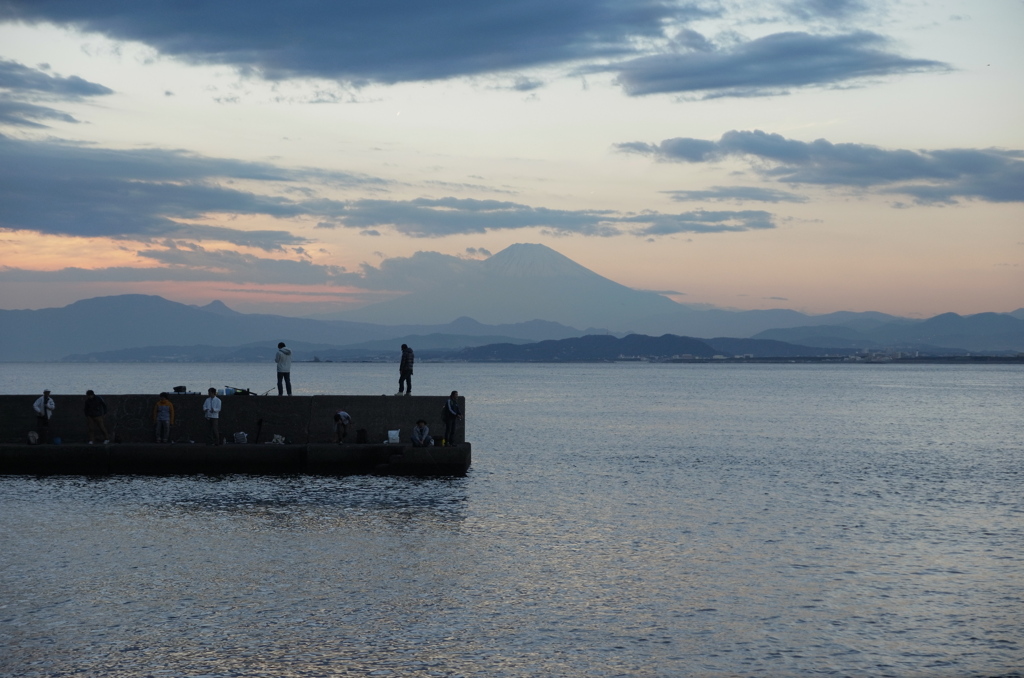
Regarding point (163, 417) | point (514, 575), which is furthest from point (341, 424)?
point (514, 575)

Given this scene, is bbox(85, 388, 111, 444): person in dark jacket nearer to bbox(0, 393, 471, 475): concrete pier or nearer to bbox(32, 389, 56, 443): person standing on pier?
bbox(0, 393, 471, 475): concrete pier

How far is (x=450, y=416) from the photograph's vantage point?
30.7 m

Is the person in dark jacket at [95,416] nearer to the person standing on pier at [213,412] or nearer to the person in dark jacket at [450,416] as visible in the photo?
the person standing on pier at [213,412]

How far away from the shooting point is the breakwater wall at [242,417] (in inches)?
1230

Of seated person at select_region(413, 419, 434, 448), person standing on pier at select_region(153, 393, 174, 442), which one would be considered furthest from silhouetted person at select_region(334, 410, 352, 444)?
person standing on pier at select_region(153, 393, 174, 442)

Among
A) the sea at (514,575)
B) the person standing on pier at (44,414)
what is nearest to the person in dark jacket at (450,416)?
the sea at (514,575)

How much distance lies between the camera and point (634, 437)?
52.2 metres

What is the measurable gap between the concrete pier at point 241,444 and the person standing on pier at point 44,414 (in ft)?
1.05

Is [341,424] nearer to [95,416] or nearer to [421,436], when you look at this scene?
[421,436]

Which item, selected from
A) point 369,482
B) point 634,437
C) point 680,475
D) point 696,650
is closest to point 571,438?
point 634,437

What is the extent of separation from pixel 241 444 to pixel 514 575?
16.0 meters

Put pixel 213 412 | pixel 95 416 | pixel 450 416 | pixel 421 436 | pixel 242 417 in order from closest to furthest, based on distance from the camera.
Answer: pixel 95 416, pixel 213 412, pixel 421 436, pixel 450 416, pixel 242 417

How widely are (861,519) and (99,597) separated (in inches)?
677

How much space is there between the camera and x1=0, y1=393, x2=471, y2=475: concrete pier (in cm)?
2992
